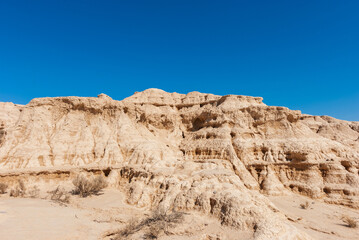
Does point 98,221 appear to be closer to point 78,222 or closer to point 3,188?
point 78,222

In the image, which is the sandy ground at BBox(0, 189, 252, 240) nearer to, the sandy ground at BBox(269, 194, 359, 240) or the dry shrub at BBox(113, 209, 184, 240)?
the dry shrub at BBox(113, 209, 184, 240)

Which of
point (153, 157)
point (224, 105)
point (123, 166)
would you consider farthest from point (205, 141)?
point (123, 166)

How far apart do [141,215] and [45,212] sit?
227 inches

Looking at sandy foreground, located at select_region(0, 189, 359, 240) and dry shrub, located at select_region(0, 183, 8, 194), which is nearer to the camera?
sandy foreground, located at select_region(0, 189, 359, 240)

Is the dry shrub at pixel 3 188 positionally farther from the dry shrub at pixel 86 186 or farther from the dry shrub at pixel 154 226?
the dry shrub at pixel 154 226

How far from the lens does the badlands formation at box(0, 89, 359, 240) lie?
10.5m

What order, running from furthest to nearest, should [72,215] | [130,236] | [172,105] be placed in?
1. [172,105]
2. [72,215]
3. [130,236]

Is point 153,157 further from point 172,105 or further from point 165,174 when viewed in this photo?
point 172,105

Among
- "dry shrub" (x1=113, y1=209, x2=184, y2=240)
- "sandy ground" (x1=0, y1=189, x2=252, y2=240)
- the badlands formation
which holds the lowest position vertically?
"sandy ground" (x1=0, y1=189, x2=252, y2=240)

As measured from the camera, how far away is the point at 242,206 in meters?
9.40

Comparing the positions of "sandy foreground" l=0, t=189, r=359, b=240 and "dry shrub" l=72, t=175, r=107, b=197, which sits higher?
"dry shrub" l=72, t=175, r=107, b=197

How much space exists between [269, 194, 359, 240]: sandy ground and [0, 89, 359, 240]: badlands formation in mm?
138

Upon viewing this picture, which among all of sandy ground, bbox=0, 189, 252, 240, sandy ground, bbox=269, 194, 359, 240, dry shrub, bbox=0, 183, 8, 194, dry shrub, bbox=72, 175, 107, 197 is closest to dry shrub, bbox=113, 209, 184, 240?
sandy ground, bbox=0, 189, 252, 240

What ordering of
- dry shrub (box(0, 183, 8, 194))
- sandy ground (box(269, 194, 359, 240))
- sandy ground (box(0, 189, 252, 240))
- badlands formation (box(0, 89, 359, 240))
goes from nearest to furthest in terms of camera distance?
sandy ground (box(0, 189, 252, 240)), badlands formation (box(0, 89, 359, 240)), sandy ground (box(269, 194, 359, 240)), dry shrub (box(0, 183, 8, 194))
